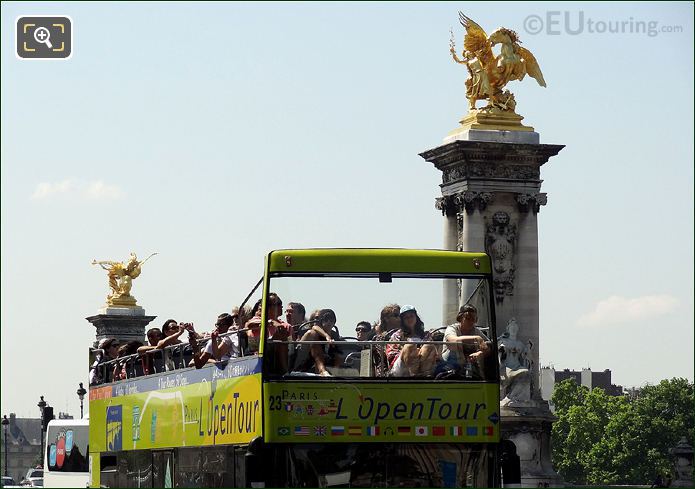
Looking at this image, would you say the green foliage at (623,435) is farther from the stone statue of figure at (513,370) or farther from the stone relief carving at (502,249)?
the stone statue of figure at (513,370)

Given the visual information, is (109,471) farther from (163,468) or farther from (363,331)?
(363,331)

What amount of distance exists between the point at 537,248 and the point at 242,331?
35.5m

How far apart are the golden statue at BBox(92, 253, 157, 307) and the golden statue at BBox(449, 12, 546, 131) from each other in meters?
66.1

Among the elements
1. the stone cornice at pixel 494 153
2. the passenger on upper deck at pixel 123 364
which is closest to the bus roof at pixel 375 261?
the passenger on upper deck at pixel 123 364

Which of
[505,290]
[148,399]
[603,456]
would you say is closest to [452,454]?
[148,399]

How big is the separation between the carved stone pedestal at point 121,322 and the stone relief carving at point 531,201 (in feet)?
213

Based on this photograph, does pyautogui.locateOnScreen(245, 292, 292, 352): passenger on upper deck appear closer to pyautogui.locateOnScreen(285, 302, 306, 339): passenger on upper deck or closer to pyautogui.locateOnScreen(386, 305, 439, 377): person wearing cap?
pyautogui.locateOnScreen(285, 302, 306, 339): passenger on upper deck

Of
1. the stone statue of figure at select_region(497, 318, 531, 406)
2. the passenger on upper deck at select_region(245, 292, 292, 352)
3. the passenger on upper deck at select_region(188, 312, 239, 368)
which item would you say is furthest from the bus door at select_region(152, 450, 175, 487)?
the stone statue of figure at select_region(497, 318, 531, 406)

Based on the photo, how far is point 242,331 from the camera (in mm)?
26516

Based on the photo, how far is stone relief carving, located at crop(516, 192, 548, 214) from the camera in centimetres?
6119

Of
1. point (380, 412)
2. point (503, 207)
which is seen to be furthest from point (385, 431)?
point (503, 207)

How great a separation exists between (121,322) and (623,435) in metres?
28.0

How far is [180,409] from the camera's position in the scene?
28.9m

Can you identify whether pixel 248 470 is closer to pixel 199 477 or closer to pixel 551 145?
pixel 199 477
